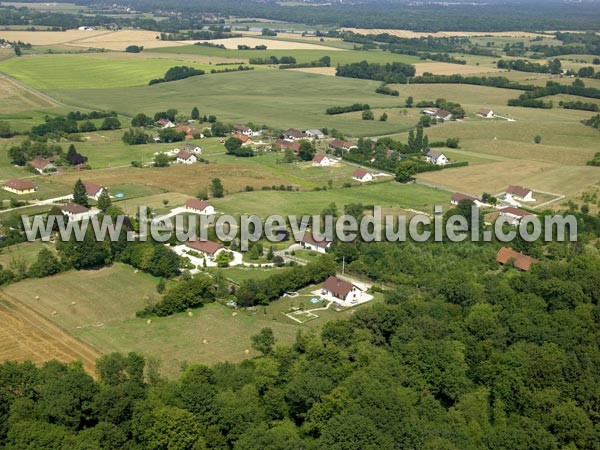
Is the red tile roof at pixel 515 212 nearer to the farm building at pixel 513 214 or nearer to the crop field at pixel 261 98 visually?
the farm building at pixel 513 214

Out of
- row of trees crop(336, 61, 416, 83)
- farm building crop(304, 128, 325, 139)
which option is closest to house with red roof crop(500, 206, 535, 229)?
farm building crop(304, 128, 325, 139)

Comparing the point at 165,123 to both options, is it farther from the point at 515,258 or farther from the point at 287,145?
the point at 515,258

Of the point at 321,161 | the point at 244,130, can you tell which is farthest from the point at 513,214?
the point at 244,130

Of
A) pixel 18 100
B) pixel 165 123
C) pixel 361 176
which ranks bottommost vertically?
pixel 361 176

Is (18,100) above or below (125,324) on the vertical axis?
above

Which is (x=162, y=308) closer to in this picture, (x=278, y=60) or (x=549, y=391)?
(x=549, y=391)

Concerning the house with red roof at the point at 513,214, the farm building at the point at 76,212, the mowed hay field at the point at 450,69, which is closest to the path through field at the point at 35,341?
the farm building at the point at 76,212
